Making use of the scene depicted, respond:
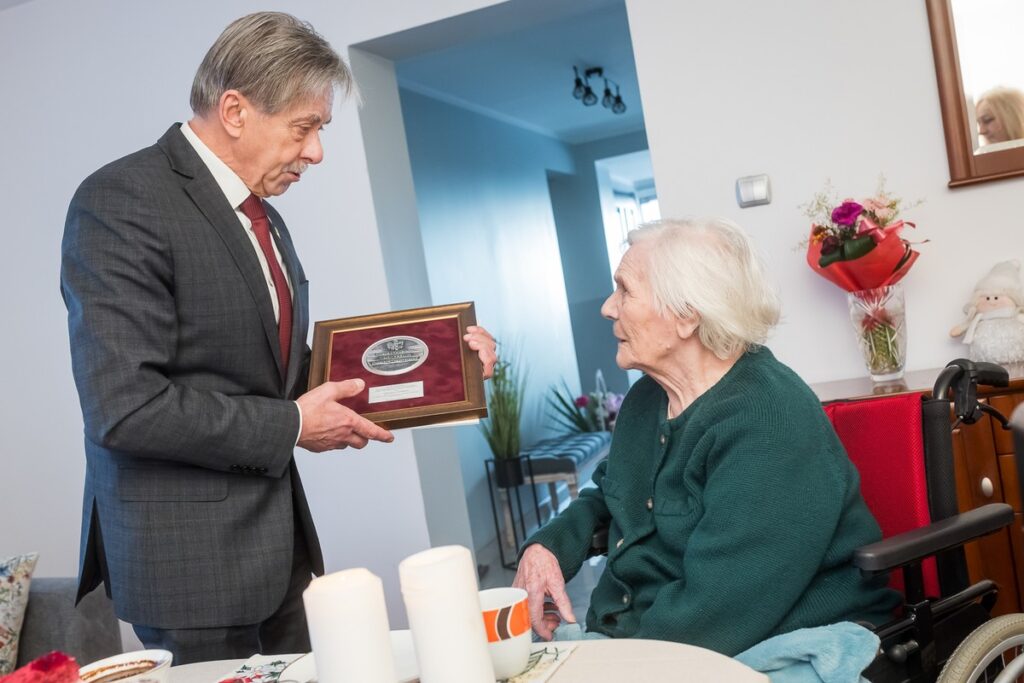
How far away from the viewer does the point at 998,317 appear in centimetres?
272

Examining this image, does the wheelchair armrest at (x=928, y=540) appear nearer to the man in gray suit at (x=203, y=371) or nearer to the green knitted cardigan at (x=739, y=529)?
the green knitted cardigan at (x=739, y=529)

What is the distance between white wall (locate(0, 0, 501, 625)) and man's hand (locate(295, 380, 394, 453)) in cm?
169

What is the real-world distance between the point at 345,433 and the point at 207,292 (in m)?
0.35

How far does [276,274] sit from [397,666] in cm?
93

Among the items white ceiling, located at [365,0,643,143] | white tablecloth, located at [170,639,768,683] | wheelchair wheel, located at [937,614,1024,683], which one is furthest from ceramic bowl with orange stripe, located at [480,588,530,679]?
white ceiling, located at [365,0,643,143]

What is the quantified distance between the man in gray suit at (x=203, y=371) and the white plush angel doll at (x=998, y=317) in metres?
1.83

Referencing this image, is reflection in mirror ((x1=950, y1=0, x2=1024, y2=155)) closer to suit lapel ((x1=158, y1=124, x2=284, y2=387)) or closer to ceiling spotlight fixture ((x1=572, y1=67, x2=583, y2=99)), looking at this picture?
suit lapel ((x1=158, y1=124, x2=284, y2=387))

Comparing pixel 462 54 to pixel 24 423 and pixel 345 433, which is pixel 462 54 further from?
pixel 345 433

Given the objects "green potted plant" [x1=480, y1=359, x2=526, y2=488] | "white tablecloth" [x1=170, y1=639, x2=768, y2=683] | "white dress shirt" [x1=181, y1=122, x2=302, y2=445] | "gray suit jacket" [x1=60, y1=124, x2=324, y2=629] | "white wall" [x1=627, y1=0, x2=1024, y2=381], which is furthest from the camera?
"green potted plant" [x1=480, y1=359, x2=526, y2=488]

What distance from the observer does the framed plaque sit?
1.85m

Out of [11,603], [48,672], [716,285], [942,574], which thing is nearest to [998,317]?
[942,574]

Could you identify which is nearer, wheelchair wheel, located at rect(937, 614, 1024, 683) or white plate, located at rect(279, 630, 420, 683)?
white plate, located at rect(279, 630, 420, 683)

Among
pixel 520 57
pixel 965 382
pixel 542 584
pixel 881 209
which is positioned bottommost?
pixel 542 584

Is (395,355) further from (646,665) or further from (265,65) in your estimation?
(646,665)
